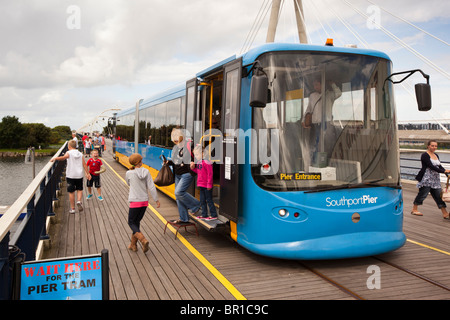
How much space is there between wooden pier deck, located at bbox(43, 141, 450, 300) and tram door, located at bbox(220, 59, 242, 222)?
0.78 metres

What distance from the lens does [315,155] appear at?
5367 mm

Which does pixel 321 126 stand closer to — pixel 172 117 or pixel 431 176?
pixel 431 176

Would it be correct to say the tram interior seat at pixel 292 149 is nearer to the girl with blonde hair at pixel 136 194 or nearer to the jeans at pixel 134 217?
the girl with blonde hair at pixel 136 194

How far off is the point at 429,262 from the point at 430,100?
7.63 feet

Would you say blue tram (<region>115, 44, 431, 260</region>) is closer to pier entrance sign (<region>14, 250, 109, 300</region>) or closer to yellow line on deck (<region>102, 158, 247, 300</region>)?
yellow line on deck (<region>102, 158, 247, 300</region>)

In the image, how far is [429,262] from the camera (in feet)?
18.7

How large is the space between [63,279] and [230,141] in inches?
131

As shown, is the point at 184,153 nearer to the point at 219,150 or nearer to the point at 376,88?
the point at 219,150

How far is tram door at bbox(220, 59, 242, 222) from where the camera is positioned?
577 cm

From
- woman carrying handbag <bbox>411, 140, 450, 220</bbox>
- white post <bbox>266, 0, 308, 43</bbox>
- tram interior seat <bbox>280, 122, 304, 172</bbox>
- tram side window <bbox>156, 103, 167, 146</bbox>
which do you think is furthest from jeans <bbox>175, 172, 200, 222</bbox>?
white post <bbox>266, 0, 308, 43</bbox>

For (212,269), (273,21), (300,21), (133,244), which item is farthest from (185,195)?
(300,21)

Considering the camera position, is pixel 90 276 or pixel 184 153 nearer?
pixel 90 276

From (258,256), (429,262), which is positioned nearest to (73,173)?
(258,256)
